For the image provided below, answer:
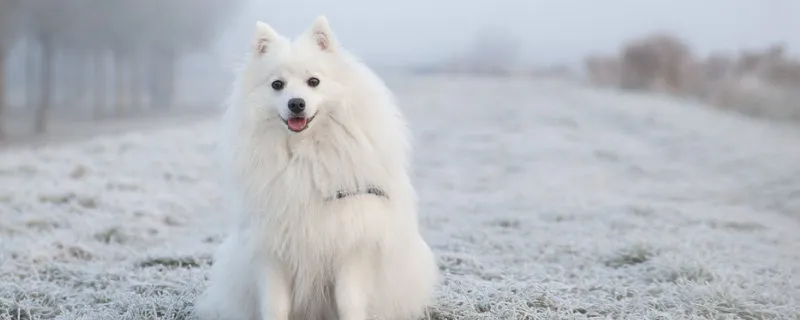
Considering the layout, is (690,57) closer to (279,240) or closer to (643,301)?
(643,301)

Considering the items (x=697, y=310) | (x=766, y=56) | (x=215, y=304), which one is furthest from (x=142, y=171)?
(x=766, y=56)

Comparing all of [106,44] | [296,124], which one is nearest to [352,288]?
[296,124]

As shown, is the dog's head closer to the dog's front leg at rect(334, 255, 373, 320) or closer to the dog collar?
the dog collar

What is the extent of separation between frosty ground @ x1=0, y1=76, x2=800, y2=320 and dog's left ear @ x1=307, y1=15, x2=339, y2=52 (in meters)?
1.17

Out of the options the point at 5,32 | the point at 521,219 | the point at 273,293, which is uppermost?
the point at 5,32

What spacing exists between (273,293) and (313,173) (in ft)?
1.36

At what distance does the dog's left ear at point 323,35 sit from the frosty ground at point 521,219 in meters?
1.17

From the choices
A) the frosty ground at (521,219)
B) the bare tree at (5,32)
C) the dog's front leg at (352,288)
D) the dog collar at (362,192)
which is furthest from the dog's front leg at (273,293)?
the bare tree at (5,32)

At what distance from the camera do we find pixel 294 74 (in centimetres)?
259

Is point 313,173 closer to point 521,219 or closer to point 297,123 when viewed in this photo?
point 297,123

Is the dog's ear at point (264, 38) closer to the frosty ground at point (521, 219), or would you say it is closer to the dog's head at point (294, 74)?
the dog's head at point (294, 74)

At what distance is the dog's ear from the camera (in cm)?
264

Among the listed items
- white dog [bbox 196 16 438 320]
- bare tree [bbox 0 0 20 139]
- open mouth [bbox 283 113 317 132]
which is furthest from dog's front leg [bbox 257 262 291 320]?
bare tree [bbox 0 0 20 139]

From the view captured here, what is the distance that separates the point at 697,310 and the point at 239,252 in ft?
6.01
